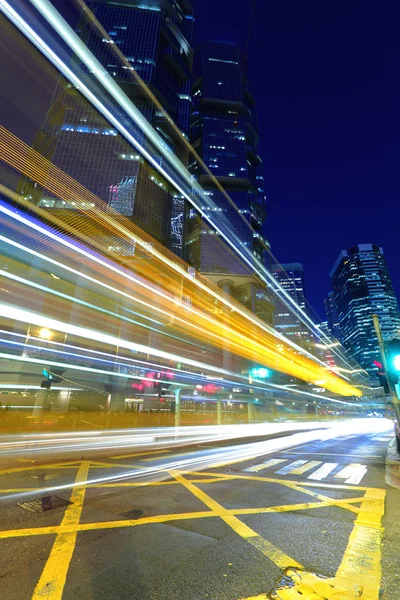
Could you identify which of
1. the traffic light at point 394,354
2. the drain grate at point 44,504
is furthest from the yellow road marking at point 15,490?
the traffic light at point 394,354

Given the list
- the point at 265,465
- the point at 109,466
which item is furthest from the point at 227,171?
the point at 109,466

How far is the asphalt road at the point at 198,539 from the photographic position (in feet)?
8.69

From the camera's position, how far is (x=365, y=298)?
16400cm

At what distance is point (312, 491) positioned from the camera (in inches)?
247

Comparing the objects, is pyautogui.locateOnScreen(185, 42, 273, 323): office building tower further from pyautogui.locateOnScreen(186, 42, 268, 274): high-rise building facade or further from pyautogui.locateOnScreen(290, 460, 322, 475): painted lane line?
pyautogui.locateOnScreen(290, 460, 322, 475): painted lane line

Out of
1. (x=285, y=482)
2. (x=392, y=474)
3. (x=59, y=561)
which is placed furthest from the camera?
(x=392, y=474)

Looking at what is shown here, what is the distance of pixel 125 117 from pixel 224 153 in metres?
37.6

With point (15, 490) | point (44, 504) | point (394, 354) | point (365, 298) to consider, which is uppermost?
point (365, 298)

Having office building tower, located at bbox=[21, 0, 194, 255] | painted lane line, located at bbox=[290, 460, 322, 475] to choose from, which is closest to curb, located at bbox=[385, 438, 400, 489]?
painted lane line, located at bbox=[290, 460, 322, 475]

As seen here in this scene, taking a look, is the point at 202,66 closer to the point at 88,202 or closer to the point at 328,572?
the point at 88,202

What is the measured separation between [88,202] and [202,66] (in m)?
109

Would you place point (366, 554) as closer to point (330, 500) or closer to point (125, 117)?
point (330, 500)

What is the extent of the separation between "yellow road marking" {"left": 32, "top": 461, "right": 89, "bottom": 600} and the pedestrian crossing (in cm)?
578

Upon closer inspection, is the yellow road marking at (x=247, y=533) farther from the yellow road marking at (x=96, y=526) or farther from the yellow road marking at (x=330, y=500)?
the yellow road marking at (x=330, y=500)
